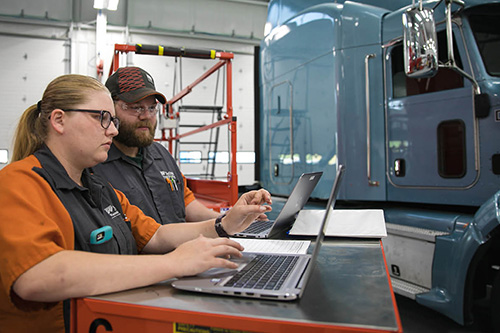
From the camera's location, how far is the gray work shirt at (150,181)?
1902mm

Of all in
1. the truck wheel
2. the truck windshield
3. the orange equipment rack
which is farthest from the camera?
the orange equipment rack

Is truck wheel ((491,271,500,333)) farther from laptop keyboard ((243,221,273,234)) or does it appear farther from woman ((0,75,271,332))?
woman ((0,75,271,332))

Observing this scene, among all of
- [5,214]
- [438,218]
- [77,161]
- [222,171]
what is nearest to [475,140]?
[438,218]

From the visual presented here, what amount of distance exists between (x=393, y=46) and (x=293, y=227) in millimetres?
2013

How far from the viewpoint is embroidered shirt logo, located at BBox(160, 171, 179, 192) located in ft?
6.97

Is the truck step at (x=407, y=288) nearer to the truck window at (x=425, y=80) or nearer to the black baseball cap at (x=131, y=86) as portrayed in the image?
the truck window at (x=425, y=80)

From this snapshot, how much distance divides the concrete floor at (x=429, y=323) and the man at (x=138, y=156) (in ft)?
5.97

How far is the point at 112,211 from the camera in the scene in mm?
1335

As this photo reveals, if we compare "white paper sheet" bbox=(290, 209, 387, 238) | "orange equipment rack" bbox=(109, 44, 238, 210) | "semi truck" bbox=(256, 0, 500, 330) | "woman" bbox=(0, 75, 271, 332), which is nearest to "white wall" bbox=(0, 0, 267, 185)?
"orange equipment rack" bbox=(109, 44, 238, 210)

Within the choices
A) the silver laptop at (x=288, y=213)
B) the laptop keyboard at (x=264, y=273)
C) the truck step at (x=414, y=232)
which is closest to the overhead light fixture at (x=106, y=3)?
the truck step at (x=414, y=232)

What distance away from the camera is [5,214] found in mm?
903

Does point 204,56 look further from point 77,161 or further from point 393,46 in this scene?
point 77,161

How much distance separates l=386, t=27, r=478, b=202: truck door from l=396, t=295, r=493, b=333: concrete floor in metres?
0.86

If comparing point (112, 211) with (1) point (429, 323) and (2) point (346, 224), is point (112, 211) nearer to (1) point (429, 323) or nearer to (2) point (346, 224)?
(2) point (346, 224)
